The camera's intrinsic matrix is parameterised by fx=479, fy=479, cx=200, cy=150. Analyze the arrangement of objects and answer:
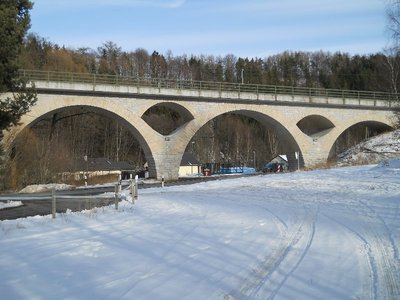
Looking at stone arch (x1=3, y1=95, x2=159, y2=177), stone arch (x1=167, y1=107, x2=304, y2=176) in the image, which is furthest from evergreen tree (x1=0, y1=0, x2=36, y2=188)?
stone arch (x1=167, y1=107, x2=304, y2=176)

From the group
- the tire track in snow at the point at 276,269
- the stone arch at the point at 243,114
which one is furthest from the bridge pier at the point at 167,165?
the tire track in snow at the point at 276,269

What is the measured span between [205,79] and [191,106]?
4546 centimetres

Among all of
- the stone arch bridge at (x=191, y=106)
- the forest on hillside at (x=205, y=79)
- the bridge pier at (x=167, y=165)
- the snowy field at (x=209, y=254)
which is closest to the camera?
the snowy field at (x=209, y=254)

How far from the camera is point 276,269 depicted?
605 cm

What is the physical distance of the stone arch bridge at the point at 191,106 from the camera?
121ft

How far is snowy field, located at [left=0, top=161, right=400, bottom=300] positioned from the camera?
5.26 meters

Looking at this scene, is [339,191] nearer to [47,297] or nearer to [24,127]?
[47,297]

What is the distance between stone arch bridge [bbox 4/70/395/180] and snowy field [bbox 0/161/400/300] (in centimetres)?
2269

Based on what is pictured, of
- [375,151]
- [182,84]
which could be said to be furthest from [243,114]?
[375,151]

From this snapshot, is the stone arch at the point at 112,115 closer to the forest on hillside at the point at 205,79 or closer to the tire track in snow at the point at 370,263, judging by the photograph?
the forest on hillside at the point at 205,79

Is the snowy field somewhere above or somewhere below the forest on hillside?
below

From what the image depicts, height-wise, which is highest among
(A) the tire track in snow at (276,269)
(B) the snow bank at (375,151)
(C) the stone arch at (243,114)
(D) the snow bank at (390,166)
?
(C) the stone arch at (243,114)

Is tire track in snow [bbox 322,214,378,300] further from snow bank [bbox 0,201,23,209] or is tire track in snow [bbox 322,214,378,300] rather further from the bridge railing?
the bridge railing

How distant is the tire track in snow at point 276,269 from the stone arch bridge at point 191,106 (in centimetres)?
2590
